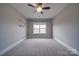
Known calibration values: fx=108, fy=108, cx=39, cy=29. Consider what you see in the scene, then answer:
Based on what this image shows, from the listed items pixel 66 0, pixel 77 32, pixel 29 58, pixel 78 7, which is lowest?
pixel 29 58

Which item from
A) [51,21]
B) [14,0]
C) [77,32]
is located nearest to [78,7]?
[77,32]

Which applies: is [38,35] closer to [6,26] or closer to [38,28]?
Result: [38,28]

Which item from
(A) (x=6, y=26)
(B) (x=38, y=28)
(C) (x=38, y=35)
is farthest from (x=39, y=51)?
(B) (x=38, y=28)

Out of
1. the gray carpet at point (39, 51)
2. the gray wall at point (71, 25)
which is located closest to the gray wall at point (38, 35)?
the gray wall at point (71, 25)

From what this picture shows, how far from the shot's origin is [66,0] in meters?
1.93

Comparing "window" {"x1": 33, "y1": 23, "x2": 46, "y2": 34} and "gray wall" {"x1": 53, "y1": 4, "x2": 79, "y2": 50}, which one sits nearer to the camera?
"gray wall" {"x1": 53, "y1": 4, "x2": 79, "y2": 50}

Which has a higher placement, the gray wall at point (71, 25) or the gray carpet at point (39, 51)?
the gray wall at point (71, 25)

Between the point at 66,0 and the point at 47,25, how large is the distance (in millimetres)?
9051

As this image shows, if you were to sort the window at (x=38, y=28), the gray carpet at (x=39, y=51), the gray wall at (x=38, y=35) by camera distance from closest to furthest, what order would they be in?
the gray carpet at (x=39, y=51)
the gray wall at (x=38, y=35)
the window at (x=38, y=28)

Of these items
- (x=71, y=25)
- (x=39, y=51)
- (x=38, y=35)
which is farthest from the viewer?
(x=38, y=35)

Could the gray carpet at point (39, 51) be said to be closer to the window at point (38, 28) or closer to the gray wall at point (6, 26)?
the gray wall at point (6, 26)

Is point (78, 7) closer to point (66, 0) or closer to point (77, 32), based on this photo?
point (77, 32)

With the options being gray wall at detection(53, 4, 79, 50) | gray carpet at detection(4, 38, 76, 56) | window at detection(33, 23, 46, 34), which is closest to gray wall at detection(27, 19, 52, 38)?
window at detection(33, 23, 46, 34)

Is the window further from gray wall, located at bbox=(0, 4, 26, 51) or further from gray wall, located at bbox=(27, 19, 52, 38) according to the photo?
gray wall, located at bbox=(0, 4, 26, 51)
